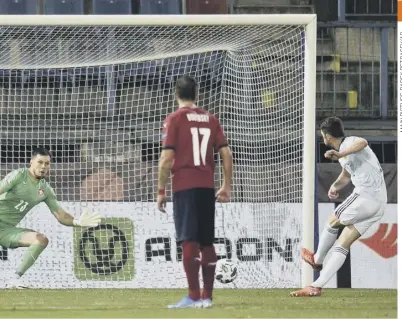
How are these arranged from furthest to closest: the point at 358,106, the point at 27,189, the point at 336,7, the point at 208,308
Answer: the point at 336,7, the point at 358,106, the point at 27,189, the point at 208,308

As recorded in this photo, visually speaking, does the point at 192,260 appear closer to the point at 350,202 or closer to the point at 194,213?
the point at 194,213

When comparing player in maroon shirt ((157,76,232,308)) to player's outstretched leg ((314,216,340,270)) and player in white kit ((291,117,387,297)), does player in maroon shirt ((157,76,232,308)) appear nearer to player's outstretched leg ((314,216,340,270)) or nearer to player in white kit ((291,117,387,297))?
player in white kit ((291,117,387,297))

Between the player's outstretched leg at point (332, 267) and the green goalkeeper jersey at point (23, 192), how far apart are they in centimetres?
293

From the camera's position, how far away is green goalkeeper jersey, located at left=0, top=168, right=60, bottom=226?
43.7ft

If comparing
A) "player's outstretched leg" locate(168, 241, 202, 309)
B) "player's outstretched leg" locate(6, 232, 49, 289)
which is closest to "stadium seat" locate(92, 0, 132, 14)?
"player's outstretched leg" locate(6, 232, 49, 289)

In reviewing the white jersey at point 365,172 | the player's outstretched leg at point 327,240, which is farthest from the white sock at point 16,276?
the white jersey at point 365,172

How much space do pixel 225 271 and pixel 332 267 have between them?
204cm

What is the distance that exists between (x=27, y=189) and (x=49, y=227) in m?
1.50

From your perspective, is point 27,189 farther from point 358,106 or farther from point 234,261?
point 358,106

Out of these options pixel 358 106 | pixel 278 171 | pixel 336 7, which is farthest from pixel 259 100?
pixel 336 7

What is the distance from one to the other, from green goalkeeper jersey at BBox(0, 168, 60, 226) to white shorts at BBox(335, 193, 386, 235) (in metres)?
3.06

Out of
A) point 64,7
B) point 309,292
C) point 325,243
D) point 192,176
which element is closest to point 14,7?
point 64,7

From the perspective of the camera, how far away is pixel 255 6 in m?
19.5

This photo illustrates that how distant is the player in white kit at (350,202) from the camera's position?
38.5ft
